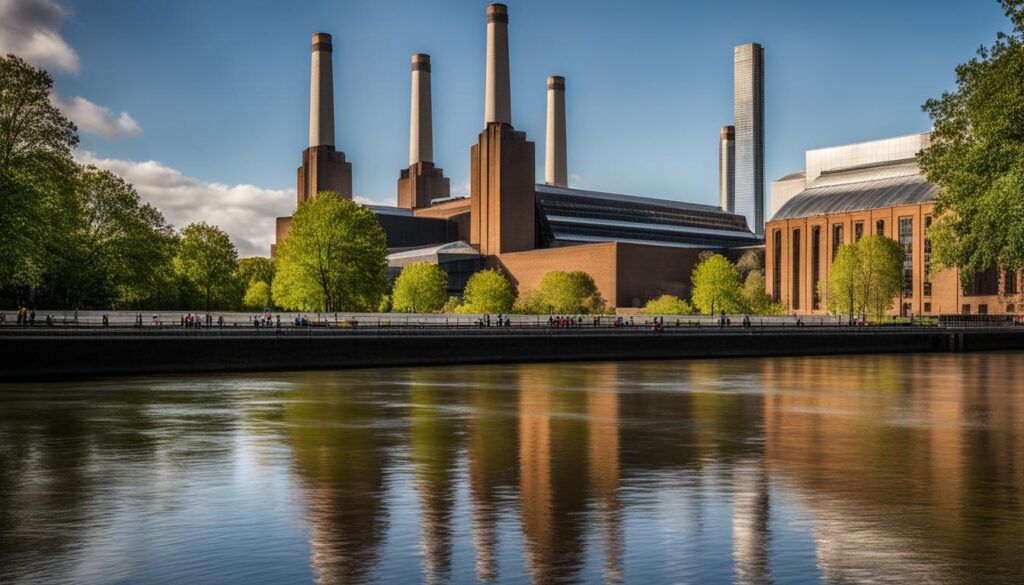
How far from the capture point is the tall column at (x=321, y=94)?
162375mm

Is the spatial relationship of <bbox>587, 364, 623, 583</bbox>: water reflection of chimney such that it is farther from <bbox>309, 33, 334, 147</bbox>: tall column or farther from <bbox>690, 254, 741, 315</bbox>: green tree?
<bbox>309, 33, 334, 147</bbox>: tall column

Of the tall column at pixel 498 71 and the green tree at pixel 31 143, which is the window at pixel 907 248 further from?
the green tree at pixel 31 143

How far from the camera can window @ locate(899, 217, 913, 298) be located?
122 m

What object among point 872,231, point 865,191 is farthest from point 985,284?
point 865,191

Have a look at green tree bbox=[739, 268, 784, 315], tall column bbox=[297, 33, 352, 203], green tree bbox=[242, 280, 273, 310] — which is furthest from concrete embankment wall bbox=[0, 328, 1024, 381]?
tall column bbox=[297, 33, 352, 203]

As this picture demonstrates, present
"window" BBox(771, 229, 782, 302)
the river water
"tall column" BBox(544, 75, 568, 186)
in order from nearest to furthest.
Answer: the river water, "window" BBox(771, 229, 782, 302), "tall column" BBox(544, 75, 568, 186)

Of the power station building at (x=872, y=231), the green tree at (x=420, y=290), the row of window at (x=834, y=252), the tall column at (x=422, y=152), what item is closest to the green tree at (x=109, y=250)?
the green tree at (x=420, y=290)

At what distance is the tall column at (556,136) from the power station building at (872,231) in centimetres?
4569

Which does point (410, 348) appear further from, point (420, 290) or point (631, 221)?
point (631, 221)

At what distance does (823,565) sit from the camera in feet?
37.0

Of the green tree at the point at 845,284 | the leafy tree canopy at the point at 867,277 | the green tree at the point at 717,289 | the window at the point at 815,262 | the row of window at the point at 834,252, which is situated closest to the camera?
the leafy tree canopy at the point at 867,277

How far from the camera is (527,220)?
143 m

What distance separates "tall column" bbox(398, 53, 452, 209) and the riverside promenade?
117 meters

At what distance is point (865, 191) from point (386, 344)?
325 feet
